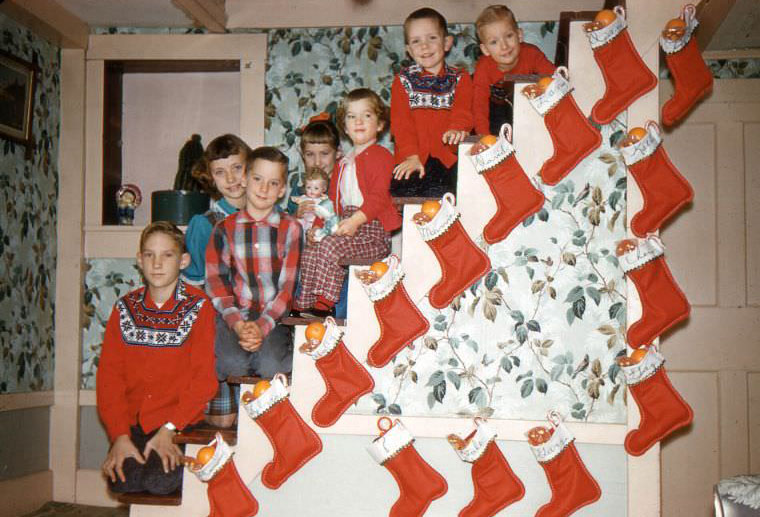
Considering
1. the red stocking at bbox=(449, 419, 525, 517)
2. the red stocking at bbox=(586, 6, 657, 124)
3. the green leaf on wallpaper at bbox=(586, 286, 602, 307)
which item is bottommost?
the red stocking at bbox=(449, 419, 525, 517)

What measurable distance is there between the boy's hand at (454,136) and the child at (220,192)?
94 cm

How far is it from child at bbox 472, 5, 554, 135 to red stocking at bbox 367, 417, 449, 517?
1199 millimetres

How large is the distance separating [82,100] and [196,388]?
2001mm

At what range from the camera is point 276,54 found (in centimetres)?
417

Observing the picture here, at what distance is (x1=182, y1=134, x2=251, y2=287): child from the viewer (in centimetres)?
337

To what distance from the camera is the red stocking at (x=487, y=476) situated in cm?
287

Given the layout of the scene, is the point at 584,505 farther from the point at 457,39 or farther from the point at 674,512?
the point at 457,39

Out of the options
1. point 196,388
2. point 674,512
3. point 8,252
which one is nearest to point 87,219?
point 8,252

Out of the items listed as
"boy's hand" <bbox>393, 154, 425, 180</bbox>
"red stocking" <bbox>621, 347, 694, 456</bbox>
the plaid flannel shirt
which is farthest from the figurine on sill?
"red stocking" <bbox>621, 347, 694, 456</bbox>

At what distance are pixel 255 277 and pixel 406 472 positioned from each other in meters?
0.93

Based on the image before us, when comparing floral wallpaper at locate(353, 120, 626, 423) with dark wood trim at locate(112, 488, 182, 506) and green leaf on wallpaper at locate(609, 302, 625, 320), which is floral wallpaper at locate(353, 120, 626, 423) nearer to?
green leaf on wallpaper at locate(609, 302, 625, 320)

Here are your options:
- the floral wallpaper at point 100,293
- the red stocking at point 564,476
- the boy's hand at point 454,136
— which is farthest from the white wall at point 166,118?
the red stocking at point 564,476

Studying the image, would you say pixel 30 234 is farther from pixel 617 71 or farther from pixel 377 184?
pixel 617 71

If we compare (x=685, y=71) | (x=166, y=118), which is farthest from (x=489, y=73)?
(x=166, y=118)
